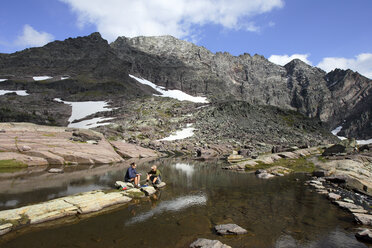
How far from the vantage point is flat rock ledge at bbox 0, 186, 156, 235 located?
12109 mm

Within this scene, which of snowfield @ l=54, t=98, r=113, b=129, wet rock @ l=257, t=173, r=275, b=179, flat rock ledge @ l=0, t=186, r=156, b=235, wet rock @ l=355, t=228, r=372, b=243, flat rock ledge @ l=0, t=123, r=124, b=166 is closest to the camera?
wet rock @ l=355, t=228, r=372, b=243

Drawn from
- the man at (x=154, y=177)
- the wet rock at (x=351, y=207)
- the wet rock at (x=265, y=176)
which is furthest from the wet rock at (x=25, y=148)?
the wet rock at (x=351, y=207)

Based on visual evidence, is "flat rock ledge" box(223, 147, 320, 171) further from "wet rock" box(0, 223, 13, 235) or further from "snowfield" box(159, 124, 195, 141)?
"snowfield" box(159, 124, 195, 141)

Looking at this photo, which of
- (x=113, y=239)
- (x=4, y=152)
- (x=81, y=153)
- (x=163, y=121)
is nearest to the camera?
(x=113, y=239)

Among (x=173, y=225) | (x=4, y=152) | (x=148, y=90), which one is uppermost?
(x=148, y=90)

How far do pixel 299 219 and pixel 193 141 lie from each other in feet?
216

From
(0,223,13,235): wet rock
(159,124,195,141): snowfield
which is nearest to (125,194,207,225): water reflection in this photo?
(0,223,13,235): wet rock

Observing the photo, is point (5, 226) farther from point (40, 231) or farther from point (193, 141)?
point (193, 141)

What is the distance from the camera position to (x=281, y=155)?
5012 cm

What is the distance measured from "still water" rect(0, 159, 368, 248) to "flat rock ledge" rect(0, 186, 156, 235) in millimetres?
817

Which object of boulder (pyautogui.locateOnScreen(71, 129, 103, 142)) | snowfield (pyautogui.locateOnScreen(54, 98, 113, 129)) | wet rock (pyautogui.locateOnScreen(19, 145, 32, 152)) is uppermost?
snowfield (pyautogui.locateOnScreen(54, 98, 113, 129))

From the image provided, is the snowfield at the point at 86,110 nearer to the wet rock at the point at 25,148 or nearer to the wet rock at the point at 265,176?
the wet rock at the point at 25,148

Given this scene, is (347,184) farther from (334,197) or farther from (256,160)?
(256,160)

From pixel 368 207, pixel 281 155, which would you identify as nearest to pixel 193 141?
pixel 281 155
